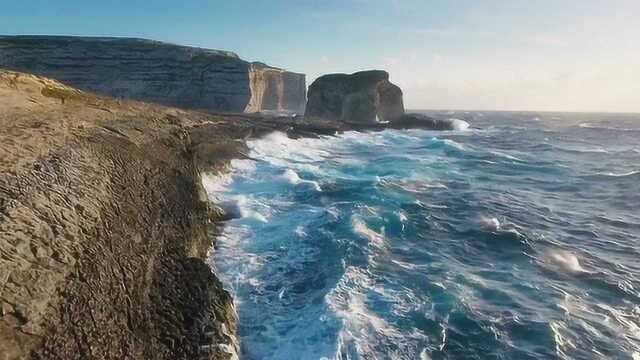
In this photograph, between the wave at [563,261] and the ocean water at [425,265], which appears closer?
the ocean water at [425,265]

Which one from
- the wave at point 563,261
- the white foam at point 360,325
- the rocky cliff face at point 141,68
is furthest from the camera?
the rocky cliff face at point 141,68

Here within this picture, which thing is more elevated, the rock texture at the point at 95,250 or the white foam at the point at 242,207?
the rock texture at the point at 95,250

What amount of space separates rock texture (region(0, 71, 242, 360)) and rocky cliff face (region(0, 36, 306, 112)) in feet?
217

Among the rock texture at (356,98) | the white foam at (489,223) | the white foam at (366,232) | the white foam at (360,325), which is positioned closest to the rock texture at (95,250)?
the white foam at (360,325)

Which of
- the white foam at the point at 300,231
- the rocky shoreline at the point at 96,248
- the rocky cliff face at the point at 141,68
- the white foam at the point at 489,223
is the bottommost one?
the white foam at the point at 489,223

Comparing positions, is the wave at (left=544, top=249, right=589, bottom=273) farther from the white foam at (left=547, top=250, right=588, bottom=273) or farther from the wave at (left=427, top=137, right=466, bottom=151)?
the wave at (left=427, top=137, right=466, bottom=151)

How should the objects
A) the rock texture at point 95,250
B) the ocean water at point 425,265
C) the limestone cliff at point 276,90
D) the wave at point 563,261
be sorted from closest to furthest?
the rock texture at point 95,250
the ocean water at point 425,265
the wave at point 563,261
the limestone cliff at point 276,90

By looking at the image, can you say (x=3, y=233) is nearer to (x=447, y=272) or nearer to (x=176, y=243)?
(x=176, y=243)

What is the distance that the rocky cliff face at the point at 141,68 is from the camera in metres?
68.9

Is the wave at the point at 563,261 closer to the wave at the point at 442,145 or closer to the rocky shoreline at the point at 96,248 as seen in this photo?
the rocky shoreline at the point at 96,248

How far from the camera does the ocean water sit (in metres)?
9.41

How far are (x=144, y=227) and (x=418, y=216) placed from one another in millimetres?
11906

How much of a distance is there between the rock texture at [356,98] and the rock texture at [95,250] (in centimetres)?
6390

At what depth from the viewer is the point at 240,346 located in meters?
8.73
